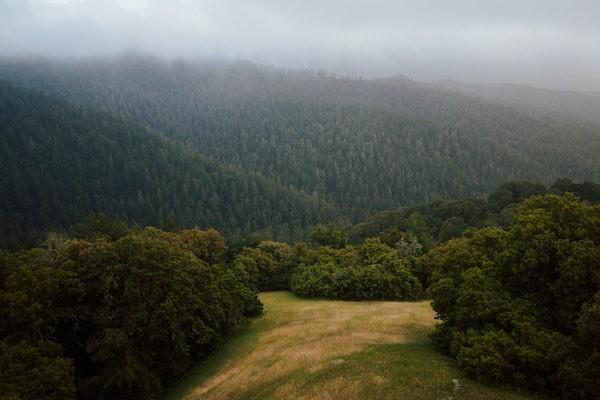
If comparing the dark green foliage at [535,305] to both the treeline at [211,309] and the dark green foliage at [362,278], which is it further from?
the dark green foliage at [362,278]

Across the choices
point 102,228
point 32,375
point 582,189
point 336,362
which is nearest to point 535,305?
Result: point 336,362

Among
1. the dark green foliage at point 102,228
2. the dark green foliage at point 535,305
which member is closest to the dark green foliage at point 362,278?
the dark green foliage at point 535,305

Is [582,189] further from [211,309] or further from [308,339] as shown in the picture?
[211,309]

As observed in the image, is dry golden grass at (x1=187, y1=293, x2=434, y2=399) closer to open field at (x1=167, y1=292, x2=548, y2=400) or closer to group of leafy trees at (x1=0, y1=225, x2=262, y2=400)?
open field at (x1=167, y1=292, x2=548, y2=400)

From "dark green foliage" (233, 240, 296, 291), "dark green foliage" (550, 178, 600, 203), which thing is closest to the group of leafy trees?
"dark green foliage" (233, 240, 296, 291)

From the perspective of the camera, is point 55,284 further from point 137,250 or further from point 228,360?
point 228,360

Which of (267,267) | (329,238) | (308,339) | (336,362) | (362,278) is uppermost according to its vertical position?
(336,362)
